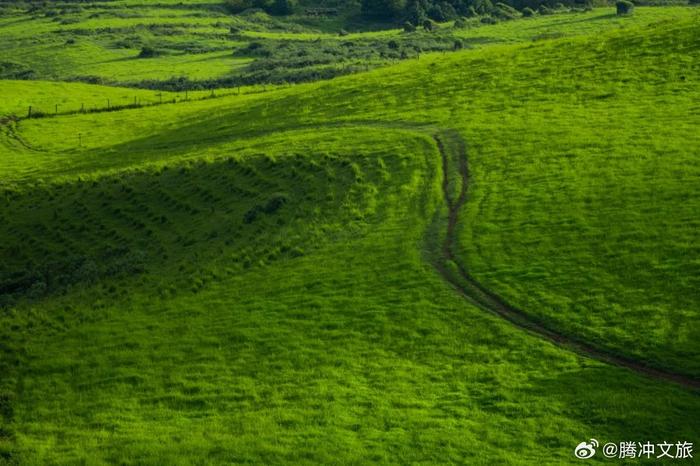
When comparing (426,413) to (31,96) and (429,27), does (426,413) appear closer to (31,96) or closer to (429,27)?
(31,96)

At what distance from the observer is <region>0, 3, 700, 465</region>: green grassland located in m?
27.8

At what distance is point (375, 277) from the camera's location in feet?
125

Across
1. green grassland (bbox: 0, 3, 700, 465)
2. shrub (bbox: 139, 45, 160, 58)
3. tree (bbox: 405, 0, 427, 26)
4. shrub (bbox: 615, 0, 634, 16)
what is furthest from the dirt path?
tree (bbox: 405, 0, 427, 26)

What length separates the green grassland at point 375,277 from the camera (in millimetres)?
27766

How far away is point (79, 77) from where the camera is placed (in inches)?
5310

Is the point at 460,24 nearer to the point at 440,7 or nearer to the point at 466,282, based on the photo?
the point at 440,7

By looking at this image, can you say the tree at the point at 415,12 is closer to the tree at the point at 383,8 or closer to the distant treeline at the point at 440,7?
the distant treeline at the point at 440,7

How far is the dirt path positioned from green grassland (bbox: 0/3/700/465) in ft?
1.05

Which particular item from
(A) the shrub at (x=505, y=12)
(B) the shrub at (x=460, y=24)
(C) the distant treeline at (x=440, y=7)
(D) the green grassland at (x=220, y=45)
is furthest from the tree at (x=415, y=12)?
(A) the shrub at (x=505, y=12)

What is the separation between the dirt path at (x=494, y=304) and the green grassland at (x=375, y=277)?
32 centimetres

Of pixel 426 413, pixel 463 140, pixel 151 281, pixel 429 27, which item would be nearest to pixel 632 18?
pixel 429 27

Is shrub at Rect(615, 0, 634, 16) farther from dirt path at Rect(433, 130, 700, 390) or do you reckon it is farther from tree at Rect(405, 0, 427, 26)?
dirt path at Rect(433, 130, 700, 390)

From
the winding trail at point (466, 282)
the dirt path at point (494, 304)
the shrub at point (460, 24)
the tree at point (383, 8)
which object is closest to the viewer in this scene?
the dirt path at point (494, 304)

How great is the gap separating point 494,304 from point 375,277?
5.85 metres
